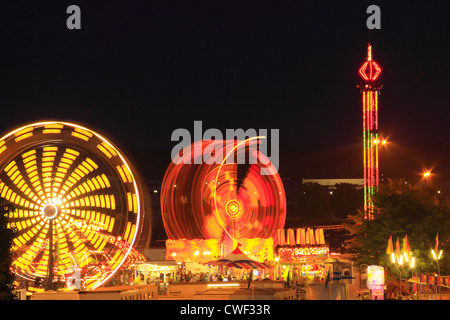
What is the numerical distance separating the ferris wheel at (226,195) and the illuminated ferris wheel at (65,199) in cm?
1730

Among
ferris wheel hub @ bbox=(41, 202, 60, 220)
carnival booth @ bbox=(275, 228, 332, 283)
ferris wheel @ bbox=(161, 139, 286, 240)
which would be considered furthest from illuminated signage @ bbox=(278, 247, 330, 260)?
ferris wheel hub @ bbox=(41, 202, 60, 220)

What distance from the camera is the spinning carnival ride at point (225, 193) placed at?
50.4m

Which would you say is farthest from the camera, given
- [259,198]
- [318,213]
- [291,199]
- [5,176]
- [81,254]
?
[291,199]

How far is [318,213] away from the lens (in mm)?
123000

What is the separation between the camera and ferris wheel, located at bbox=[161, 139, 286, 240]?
50.5 meters

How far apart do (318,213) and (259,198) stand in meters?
71.5

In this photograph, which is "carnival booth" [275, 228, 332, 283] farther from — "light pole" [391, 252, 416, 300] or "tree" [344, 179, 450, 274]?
"light pole" [391, 252, 416, 300]

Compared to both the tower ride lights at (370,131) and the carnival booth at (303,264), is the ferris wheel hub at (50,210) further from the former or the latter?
the tower ride lights at (370,131)

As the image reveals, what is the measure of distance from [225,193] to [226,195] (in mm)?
161

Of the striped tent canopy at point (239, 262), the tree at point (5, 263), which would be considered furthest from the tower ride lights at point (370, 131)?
the tree at point (5, 263)

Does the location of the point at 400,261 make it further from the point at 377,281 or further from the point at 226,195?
the point at 226,195

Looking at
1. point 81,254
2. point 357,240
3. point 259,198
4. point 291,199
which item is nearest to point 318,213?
point 291,199

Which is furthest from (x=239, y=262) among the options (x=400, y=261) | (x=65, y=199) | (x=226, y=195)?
(x=226, y=195)
